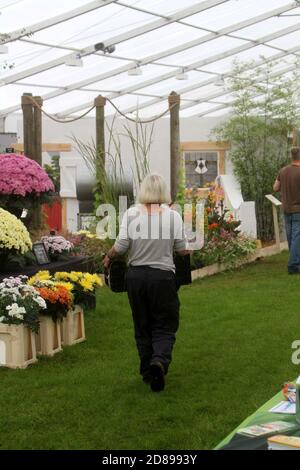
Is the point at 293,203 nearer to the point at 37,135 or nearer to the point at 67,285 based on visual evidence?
the point at 37,135

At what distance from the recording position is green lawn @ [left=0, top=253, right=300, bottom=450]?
4.10m

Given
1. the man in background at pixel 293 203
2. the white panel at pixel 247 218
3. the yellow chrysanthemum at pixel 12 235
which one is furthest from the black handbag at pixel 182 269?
the white panel at pixel 247 218

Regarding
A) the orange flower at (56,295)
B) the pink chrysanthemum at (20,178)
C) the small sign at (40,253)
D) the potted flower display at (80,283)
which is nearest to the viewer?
the orange flower at (56,295)

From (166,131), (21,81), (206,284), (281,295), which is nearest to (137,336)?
(281,295)

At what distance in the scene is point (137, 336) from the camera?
16.5 feet

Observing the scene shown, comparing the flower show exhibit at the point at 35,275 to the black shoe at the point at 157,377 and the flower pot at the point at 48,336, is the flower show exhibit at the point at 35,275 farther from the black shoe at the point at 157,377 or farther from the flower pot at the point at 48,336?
the black shoe at the point at 157,377

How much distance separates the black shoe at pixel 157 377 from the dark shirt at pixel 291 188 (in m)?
5.17

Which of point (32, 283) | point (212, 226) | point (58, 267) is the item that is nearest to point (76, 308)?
point (32, 283)

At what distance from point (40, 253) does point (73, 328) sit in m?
1.20

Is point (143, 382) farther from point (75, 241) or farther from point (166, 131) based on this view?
point (166, 131)

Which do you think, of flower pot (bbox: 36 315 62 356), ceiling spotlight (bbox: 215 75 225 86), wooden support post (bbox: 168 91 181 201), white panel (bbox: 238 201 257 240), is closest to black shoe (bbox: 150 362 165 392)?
flower pot (bbox: 36 315 62 356)

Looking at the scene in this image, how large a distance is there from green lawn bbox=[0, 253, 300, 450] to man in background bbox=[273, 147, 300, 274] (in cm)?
A: 203

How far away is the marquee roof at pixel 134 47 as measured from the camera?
36.0 feet
